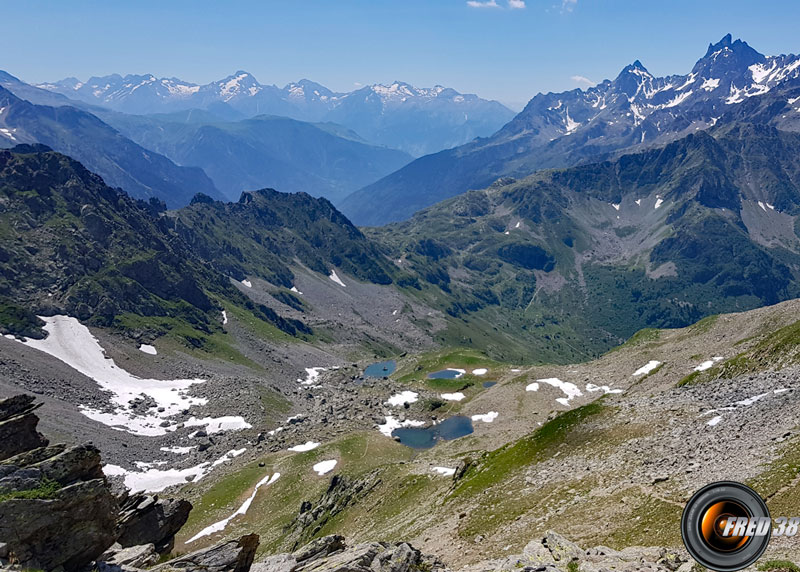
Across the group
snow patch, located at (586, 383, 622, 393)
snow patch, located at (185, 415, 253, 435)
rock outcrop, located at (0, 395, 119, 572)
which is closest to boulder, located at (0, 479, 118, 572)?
rock outcrop, located at (0, 395, 119, 572)

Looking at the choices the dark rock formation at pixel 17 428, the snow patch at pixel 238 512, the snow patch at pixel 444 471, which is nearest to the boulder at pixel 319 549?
the dark rock formation at pixel 17 428

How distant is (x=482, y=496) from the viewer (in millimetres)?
53156

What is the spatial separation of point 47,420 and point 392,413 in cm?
8369

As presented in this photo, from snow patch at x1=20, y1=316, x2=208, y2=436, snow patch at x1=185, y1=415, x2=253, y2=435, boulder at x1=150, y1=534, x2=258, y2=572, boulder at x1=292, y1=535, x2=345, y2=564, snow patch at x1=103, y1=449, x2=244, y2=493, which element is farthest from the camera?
snow patch at x1=20, y1=316, x2=208, y2=436

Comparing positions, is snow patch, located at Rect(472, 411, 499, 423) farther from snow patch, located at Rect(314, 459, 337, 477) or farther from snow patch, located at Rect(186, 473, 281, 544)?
snow patch, located at Rect(186, 473, 281, 544)

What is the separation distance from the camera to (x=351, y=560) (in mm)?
30469

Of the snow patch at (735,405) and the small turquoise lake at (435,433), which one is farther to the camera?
the small turquoise lake at (435,433)

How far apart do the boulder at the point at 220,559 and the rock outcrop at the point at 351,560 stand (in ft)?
6.57

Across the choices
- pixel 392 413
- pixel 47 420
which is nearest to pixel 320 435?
pixel 392 413

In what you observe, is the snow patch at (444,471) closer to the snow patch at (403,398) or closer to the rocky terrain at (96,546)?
the rocky terrain at (96,546)

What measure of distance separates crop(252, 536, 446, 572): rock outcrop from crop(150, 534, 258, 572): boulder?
2.00 m

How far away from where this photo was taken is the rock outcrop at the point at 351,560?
1196 inches

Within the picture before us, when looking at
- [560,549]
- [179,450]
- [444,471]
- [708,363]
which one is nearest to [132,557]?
[560,549]

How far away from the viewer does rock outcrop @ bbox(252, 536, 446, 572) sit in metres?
30.4
